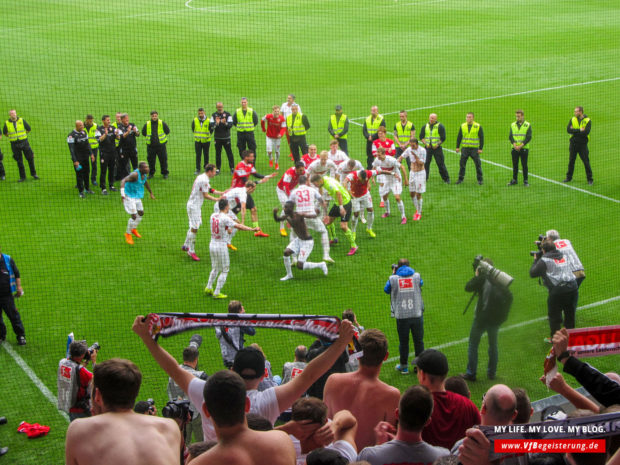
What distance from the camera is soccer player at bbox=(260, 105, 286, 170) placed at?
19.0 m

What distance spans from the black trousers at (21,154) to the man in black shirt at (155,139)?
2810 millimetres

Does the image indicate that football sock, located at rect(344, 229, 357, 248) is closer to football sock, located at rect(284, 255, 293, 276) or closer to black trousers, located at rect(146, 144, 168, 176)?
football sock, located at rect(284, 255, 293, 276)

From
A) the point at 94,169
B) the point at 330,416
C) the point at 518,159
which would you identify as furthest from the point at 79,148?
the point at 330,416

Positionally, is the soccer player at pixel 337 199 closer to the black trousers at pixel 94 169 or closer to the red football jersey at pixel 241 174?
the red football jersey at pixel 241 174

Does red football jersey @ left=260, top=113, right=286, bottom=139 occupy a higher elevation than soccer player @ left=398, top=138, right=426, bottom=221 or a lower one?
higher

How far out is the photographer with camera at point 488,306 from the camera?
355 inches

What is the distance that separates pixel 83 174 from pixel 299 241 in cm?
674

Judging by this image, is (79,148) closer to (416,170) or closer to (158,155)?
(158,155)

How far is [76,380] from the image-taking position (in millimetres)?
7566

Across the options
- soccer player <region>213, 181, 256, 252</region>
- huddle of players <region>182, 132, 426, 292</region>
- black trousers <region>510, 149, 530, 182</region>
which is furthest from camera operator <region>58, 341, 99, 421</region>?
black trousers <region>510, 149, 530, 182</region>

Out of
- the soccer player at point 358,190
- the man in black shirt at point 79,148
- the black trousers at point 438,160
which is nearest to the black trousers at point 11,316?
the soccer player at point 358,190

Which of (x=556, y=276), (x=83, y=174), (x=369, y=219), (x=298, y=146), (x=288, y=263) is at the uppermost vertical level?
(x=298, y=146)

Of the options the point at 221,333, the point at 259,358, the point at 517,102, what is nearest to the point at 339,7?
the point at 517,102

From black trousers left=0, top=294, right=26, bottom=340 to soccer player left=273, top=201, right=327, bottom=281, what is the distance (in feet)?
14.2
